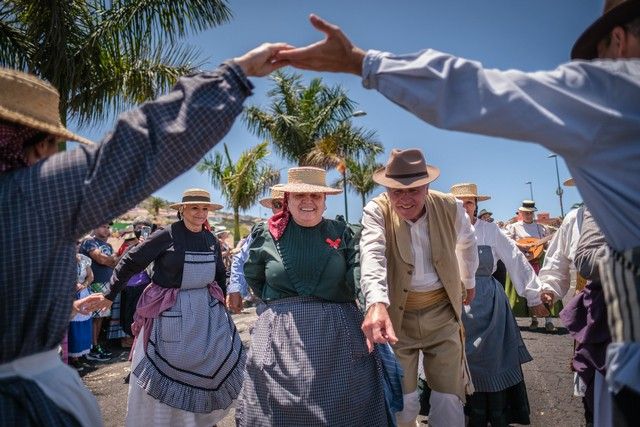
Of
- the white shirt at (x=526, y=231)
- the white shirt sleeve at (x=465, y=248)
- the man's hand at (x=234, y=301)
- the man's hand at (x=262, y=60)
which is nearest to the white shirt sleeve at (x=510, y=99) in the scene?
the man's hand at (x=262, y=60)

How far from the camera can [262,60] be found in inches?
64.7

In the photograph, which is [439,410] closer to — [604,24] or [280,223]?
[280,223]

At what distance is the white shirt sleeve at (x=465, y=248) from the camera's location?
344cm

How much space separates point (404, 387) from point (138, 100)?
714 centimetres

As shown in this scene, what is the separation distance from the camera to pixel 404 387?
3223 millimetres

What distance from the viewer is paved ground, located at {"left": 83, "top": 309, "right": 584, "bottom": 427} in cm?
Answer: 445

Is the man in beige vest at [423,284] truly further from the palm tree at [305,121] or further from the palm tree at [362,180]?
the palm tree at [362,180]

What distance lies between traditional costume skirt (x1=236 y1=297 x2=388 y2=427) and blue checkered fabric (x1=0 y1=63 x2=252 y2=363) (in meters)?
1.58

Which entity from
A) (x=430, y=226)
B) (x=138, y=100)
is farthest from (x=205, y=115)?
(x=138, y=100)

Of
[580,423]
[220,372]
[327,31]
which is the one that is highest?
[327,31]

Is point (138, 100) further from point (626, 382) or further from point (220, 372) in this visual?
point (626, 382)

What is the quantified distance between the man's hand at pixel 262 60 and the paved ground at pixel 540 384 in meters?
3.90

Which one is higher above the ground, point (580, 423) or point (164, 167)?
point (164, 167)

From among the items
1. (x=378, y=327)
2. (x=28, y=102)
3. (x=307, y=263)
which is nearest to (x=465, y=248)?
(x=307, y=263)
